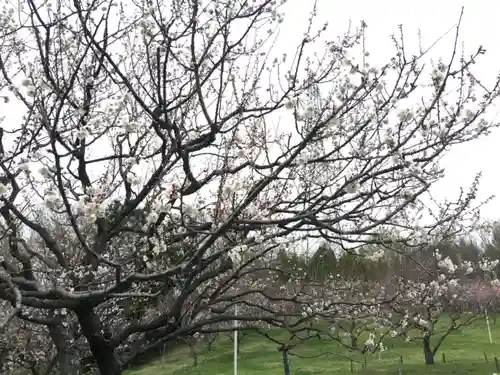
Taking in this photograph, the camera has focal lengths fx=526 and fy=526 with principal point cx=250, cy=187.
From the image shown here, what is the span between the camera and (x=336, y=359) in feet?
74.1

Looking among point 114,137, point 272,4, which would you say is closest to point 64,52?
point 114,137

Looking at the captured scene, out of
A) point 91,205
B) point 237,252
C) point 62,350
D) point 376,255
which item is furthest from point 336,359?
point 91,205

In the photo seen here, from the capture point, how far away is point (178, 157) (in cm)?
412

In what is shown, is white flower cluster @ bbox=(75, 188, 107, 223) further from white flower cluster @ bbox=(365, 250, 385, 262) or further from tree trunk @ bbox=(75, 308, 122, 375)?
white flower cluster @ bbox=(365, 250, 385, 262)

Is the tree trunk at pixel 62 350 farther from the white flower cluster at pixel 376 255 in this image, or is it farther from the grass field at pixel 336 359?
the grass field at pixel 336 359

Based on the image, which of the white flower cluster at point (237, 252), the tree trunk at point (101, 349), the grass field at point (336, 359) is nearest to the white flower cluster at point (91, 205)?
the white flower cluster at point (237, 252)

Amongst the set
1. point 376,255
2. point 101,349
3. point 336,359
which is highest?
point 376,255

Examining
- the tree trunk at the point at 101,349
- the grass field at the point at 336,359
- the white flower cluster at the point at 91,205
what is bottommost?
the grass field at the point at 336,359

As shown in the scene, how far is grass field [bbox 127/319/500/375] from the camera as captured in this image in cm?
1798

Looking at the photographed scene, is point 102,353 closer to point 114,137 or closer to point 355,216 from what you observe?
point 114,137

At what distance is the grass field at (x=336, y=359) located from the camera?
17984 millimetres

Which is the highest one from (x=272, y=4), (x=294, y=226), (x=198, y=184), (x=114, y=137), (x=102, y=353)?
(x=272, y=4)

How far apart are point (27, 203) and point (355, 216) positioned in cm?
332

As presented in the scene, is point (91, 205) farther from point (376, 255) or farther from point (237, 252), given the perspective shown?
point (376, 255)
